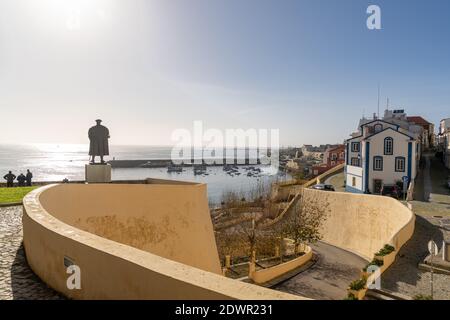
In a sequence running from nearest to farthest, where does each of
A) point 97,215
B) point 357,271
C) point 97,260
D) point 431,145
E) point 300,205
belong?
point 97,260 < point 97,215 < point 357,271 < point 300,205 < point 431,145

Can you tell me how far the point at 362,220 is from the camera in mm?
22094

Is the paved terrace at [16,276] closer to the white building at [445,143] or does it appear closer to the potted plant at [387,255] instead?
the potted plant at [387,255]

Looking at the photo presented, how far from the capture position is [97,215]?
9539mm

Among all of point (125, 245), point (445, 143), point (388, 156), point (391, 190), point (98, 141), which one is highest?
point (445, 143)

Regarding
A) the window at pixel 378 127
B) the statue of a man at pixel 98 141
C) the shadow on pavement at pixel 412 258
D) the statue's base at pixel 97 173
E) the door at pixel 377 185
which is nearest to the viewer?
the shadow on pavement at pixel 412 258

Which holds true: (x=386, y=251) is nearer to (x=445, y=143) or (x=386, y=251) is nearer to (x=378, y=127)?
(x=378, y=127)

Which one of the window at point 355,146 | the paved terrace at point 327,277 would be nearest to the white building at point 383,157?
the window at point 355,146

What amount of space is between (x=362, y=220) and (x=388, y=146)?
12.2 meters

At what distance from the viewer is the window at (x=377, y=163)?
31.6m

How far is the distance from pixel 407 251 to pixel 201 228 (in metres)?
8.88

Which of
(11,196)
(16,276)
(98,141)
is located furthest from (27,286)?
(11,196)
